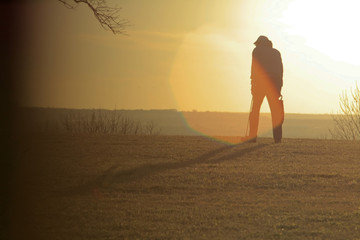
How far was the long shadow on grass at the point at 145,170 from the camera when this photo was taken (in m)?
10.8

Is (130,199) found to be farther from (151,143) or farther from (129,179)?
(151,143)

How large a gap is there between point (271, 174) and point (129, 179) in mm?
2812

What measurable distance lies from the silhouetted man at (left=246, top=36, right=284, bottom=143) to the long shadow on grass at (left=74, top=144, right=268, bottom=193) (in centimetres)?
187

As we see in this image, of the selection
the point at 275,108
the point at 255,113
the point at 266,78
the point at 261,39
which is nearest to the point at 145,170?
the point at 255,113

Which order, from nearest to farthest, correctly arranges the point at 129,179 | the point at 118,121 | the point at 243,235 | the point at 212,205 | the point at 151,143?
the point at 243,235
the point at 212,205
the point at 129,179
the point at 151,143
the point at 118,121

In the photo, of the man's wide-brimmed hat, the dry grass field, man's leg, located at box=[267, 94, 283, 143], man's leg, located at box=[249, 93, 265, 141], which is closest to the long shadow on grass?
the dry grass field

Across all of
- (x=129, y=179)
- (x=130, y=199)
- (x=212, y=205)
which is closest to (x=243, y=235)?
(x=212, y=205)

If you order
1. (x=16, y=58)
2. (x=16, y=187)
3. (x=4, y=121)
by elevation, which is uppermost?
(x=16, y=58)

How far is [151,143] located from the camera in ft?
53.5

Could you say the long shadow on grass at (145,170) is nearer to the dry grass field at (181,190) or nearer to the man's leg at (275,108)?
the dry grass field at (181,190)

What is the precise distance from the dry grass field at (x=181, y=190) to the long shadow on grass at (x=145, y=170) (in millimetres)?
20

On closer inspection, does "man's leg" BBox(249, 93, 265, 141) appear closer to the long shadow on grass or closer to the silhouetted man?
the silhouetted man

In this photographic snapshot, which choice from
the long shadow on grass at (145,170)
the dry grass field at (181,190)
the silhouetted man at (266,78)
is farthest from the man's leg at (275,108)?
the long shadow on grass at (145,170)

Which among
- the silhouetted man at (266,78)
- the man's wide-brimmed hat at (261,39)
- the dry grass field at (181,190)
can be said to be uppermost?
the man's wide-brimmed hat at (261,39)
